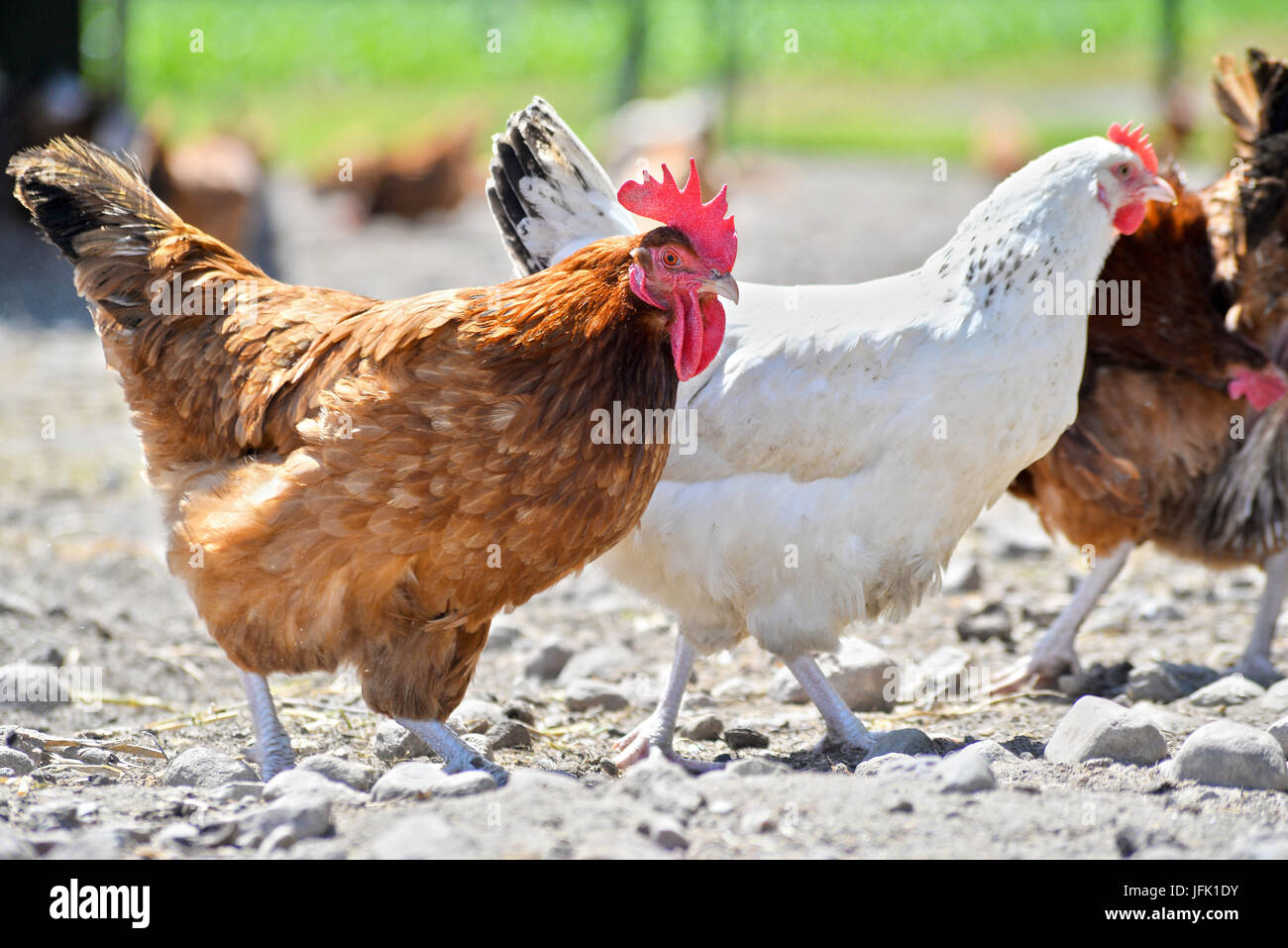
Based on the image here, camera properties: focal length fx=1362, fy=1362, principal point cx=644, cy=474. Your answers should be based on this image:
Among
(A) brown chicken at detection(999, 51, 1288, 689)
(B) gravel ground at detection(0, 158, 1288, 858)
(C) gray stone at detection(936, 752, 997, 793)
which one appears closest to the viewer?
(B) gravel ground at detection(0, 158, 1288, 858)

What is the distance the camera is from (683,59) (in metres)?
29.4

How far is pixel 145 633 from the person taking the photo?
18.2 ft

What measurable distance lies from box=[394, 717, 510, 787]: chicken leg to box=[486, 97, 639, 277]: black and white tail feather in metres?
1.78

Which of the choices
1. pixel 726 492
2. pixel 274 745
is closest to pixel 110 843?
pixel 274 745

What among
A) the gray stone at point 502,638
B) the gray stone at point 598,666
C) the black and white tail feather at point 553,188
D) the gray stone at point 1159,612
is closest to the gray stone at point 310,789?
the gray stone at point 598,666

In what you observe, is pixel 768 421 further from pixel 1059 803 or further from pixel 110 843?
pixel 110 843

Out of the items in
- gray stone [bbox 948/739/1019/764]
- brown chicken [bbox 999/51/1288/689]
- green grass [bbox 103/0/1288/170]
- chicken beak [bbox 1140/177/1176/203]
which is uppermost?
green grass [bbox 103/0/1288/170]

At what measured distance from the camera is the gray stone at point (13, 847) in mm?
2857

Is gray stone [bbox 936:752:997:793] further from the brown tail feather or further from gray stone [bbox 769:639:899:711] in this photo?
the brown tail feather

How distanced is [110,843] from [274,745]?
1070 mm

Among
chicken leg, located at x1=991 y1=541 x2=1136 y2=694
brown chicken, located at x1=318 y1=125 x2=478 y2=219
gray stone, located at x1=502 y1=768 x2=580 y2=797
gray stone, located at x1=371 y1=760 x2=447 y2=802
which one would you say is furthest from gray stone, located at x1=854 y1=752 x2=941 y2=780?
brown chicken, located at x1=318 y1=125 x2=478 y2=219

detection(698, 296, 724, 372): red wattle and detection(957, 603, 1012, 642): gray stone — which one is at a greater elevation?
detection(698, 296, 724, 372): red wattle

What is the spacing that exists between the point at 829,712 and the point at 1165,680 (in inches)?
56.2

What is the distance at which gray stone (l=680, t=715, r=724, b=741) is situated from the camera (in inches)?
185
